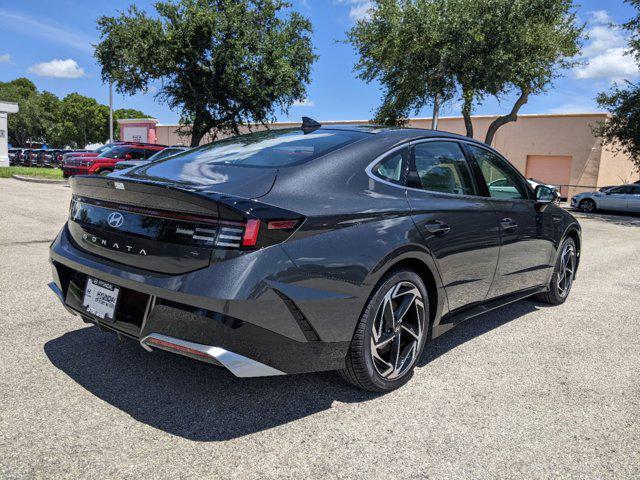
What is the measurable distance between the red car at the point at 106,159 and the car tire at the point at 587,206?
1835cm

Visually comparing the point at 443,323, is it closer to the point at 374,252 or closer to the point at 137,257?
the point at 374,252

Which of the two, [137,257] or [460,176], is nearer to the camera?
[137,257]

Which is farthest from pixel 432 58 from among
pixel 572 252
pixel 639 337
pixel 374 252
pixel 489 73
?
pixel 374 252

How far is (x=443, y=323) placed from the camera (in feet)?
11.7

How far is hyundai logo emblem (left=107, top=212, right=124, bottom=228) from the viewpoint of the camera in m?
2.84

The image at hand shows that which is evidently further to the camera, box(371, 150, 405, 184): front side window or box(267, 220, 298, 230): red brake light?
box(371, 150, 405, 184): front side window

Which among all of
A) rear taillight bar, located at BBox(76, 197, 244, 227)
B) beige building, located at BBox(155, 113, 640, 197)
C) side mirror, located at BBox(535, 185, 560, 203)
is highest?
beige building, located at BBox(155, 113, 640, 197)

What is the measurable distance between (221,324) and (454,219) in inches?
70.7

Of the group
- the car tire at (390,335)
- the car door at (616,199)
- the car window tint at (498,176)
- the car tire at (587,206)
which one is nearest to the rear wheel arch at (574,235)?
the car window tint at (498,176)

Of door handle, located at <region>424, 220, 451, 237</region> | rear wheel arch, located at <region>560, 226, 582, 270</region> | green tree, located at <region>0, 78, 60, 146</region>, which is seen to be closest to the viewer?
door handle, located at <region>424, 220, 451, 237</region>

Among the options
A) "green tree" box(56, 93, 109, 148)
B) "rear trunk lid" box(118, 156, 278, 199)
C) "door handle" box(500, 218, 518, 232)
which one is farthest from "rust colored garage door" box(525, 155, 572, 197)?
"green tree" box(56, 93, 109, 148)

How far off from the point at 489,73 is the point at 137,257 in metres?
18.4

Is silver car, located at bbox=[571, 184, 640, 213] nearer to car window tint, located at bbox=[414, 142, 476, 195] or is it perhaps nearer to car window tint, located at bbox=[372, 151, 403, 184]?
car window tint, located at bbox=[414, 142, 476, 195]

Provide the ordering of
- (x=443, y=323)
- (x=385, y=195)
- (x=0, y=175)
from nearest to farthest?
(x=385, y=195)
(x=443, y=323)
(x=0, y=175)
